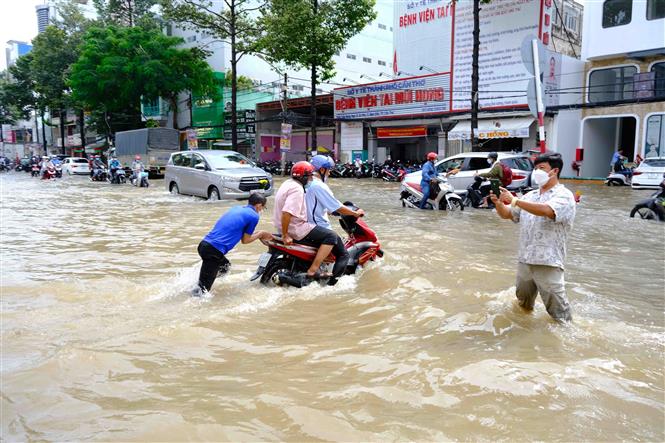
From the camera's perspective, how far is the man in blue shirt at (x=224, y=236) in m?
5.37

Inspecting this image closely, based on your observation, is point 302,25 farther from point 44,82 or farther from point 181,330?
point 44,82

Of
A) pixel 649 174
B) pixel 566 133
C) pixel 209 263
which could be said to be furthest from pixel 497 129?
pixel 209 263

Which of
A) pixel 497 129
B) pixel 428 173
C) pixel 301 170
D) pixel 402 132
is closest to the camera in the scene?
pixel 301 170

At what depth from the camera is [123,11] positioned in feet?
141

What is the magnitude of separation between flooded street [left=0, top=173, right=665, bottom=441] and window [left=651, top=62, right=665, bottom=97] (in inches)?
679

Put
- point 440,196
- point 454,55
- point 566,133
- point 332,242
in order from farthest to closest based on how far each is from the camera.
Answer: point 454,55 < point 566,133 < point 440,196 < point 332,242

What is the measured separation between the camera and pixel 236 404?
3.29 m

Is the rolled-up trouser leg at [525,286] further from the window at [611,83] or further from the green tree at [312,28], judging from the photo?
the green tree at [312,28]

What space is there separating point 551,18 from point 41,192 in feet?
75.2

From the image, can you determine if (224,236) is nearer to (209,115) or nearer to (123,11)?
(209,115)

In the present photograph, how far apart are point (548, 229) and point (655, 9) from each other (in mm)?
22008

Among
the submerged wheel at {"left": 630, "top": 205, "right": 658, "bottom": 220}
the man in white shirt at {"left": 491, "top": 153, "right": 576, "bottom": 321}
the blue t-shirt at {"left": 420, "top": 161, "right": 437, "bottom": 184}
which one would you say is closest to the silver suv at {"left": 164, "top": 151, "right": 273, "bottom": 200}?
the blue t-shirt at {"left": 420, "top": 161, "right": 437, "bottom": 184}

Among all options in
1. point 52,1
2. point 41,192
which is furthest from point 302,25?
point 52,1

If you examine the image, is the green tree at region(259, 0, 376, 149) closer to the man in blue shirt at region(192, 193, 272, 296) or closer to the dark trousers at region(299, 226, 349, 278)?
the dark trousers at region(299, 226, 349, 278)
